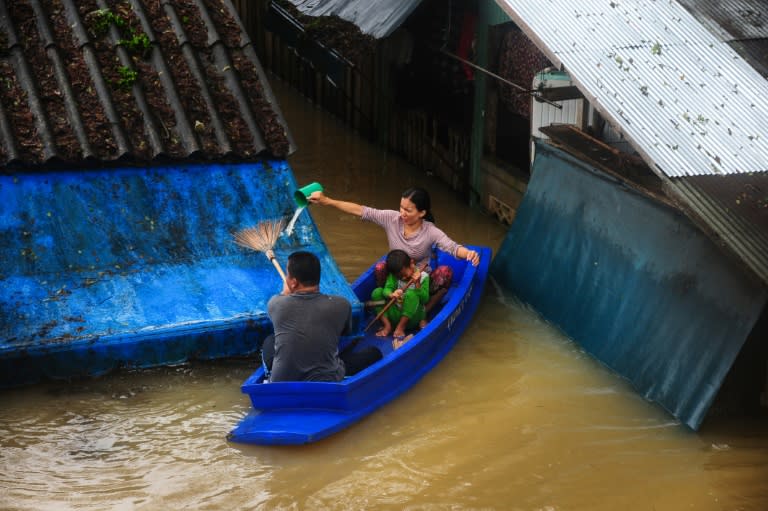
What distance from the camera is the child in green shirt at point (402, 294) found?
792 centimetres

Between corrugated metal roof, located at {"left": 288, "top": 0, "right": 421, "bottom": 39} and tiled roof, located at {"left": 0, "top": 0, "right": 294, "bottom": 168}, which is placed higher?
corrugated metal roof, located at {"left": 288, "top": 0, "right": 421, "bottom": 39}

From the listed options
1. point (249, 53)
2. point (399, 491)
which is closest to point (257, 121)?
point (249, 53)

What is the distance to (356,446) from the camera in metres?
6.78

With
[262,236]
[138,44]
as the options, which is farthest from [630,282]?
[138,44]

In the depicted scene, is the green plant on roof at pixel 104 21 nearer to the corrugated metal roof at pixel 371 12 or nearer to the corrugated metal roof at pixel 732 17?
the corrugated metal roof at pixel 371 12

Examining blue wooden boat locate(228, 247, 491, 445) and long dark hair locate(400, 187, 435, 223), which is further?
long dark hair locate(400, 187, 435, 223)

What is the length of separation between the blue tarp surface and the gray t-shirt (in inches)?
39.5

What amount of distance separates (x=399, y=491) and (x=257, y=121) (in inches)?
153

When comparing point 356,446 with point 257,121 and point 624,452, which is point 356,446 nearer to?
point 624,452

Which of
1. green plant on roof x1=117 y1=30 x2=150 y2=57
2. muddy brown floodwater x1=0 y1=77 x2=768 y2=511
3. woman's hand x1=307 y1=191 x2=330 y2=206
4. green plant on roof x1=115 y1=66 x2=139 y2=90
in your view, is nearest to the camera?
muddy brown floodwater x1=0 y1=77 x2=768 y2=511

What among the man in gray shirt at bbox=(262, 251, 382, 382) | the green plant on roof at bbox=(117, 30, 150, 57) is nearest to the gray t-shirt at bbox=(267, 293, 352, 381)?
the man in gray shirt at bbox=(262, 251, 382, 382)

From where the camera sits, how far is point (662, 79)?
737cm

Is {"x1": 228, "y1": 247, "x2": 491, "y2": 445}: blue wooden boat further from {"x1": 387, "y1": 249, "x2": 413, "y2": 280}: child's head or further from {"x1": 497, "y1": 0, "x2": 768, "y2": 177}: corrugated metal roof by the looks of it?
{"x1": 497, "y1": 0, "x2": 768, "y2": 177}: corrugated metal roof

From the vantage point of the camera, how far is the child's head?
7.90 metres
